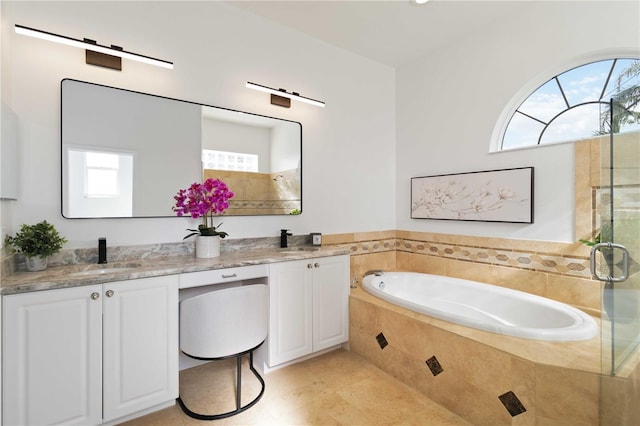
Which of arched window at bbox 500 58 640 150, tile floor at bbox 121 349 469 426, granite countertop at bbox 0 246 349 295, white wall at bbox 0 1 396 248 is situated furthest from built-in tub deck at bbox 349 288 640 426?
arched window at bbox 500 58 640 150

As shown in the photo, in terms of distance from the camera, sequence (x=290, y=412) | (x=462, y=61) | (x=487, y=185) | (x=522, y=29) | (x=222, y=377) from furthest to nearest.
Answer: (x=462, y=61) < (x=487, y=185) < (x=522, y=29) < (x=222, y=377) < (x=290, y=412)

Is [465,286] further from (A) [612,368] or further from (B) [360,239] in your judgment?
(A) [612,368]

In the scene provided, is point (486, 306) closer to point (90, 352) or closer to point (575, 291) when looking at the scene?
point (575, 291)

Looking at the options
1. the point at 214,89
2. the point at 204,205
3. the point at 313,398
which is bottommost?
the point at 313,398

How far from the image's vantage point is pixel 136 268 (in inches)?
69.3

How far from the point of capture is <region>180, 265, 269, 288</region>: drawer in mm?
1818

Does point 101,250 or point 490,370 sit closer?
point 490,370

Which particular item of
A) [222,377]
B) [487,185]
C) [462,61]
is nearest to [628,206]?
[487,185]

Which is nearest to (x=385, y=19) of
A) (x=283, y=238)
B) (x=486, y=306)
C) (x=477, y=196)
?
(x=477, y=196)

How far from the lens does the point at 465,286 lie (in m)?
2.71

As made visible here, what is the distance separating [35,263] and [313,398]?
182 centimetres

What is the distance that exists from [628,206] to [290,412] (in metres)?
2.10

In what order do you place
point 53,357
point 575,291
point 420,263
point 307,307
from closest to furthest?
point 53,357, point 575,291, point 307,307, point 420,263

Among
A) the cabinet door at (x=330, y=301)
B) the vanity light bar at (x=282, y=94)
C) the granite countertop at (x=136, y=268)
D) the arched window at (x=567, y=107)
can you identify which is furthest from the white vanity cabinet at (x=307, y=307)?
the arched window at (x=567, y=107)
